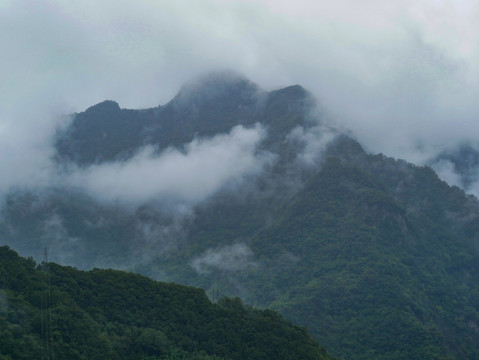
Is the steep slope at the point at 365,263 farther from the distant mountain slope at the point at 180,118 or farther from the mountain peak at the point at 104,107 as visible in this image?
the mountain peak at the point at 104,107

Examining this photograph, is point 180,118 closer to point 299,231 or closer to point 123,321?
point 299,231

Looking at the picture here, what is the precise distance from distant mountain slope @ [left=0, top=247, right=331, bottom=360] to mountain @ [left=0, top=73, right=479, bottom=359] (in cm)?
2267

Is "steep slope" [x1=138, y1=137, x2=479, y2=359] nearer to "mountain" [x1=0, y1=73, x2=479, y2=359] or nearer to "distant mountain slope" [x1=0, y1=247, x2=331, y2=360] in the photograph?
"mountain" [x1=0, y1=73, x2=479, y2=359]

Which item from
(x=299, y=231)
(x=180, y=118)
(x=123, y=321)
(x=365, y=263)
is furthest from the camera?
(x=180, y=118)

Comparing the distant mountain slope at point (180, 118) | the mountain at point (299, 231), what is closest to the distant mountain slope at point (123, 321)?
the mountain at point (299, 231)

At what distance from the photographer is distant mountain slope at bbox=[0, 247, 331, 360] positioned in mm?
35688

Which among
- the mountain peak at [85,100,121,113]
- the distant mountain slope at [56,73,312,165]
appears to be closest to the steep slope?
the distant mountain slope at [56,73,312,165]

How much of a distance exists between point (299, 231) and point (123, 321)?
55506 mm

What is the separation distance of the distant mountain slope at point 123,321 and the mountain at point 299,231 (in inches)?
892

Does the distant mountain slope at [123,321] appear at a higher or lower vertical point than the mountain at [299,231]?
lower

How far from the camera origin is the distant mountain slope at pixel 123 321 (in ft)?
117

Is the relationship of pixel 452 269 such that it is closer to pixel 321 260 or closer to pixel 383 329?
pixel 321 260

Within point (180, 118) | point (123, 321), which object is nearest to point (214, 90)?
point (180, 118)

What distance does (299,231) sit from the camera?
95.8 m
